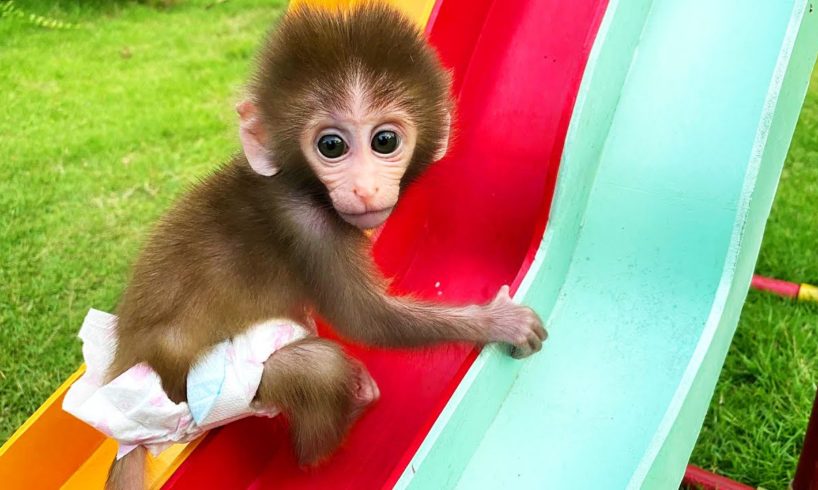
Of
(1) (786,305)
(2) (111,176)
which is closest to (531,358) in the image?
(1) (786,305)

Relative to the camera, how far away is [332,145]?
5.55ft

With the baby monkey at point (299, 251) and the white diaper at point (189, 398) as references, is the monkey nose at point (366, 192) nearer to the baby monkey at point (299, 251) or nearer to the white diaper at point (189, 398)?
the baby monkey at point (299, 251)

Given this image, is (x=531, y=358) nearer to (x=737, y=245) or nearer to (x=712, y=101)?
(x=737, y=245)

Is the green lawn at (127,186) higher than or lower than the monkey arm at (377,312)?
lower

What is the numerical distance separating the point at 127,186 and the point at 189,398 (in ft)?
9.02

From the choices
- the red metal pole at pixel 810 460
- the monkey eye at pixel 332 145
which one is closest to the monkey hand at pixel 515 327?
the monkey eye at pixel 332 145

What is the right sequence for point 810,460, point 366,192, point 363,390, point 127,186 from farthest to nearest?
point 127,186, point 363,390, point 810,460, point 366,192

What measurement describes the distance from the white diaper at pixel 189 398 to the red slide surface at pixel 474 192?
372mm

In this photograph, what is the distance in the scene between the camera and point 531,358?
82.4 inches

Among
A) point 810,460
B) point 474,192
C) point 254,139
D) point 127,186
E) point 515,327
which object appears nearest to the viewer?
point 254,139

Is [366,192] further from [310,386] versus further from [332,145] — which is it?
[310,386]

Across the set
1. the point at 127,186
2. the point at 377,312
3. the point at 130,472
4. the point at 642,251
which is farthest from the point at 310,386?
the point at 127,186

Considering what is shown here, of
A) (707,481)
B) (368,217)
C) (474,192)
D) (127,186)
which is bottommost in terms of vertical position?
(707,481)

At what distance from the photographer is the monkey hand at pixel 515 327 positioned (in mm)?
1943
